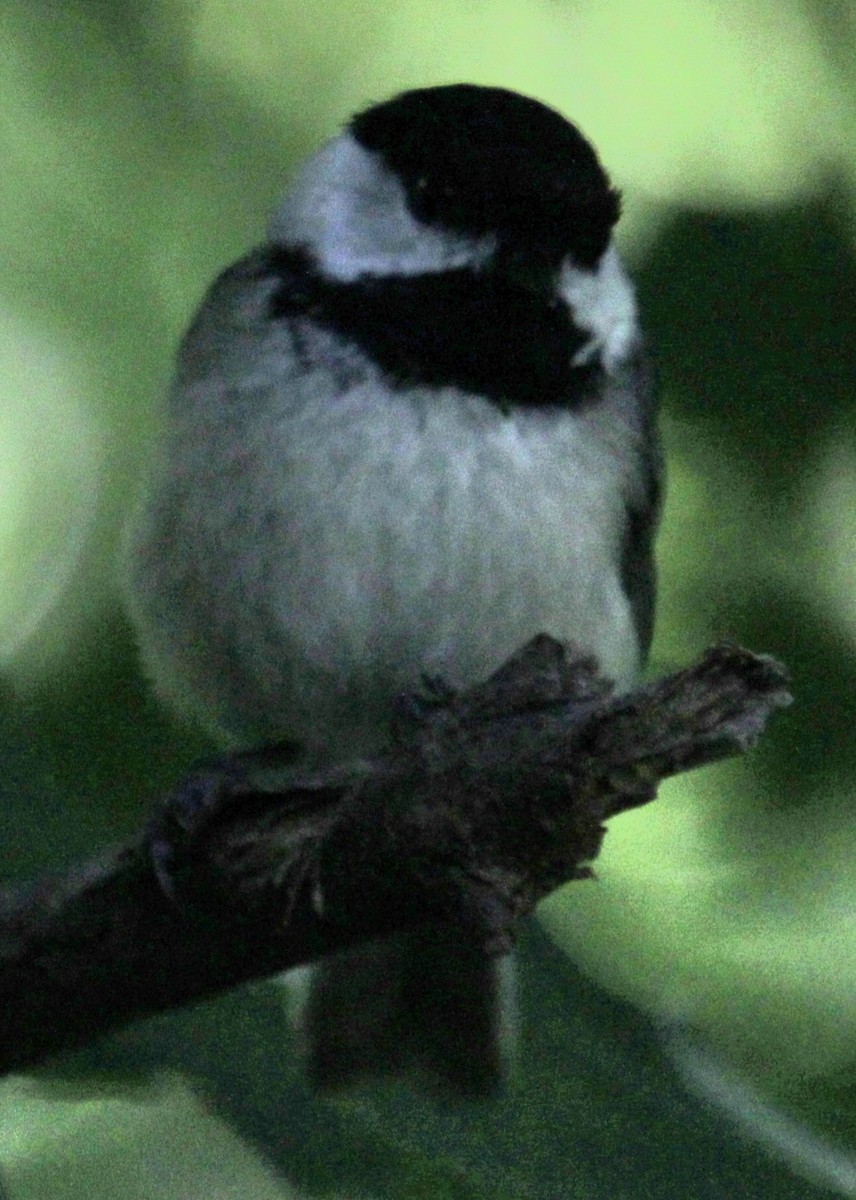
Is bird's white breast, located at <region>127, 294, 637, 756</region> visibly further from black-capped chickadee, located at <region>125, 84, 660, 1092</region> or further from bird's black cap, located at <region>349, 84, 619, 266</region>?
bird's black cap, located at <region>349, 84, 619, 266</region>

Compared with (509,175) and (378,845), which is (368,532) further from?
(378,845)

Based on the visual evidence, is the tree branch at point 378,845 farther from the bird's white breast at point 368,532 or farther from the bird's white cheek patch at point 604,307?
the bird's white cheek patch at point 604,307

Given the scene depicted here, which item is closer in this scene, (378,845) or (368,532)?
(378,845)

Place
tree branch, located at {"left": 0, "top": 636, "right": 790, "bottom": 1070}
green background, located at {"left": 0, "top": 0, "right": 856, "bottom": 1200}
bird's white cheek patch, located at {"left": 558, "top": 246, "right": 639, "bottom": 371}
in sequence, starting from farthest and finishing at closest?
bird's white cheek patch, located at {"left": 558, "top": 246, "right": 639, "bottom": 371}
green background, located at {"left": 0, "top": 0, "right": 856, "bottom": 1200}
tree branch, located at {"left": 0, "top": 636, "right": 790, "bottom": 1070}

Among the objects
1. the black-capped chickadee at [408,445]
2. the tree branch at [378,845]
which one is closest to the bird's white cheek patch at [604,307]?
the black-capped chickadee at [408,445]

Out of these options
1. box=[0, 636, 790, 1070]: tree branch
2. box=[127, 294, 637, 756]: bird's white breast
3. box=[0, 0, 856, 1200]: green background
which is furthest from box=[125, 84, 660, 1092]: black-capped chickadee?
box=[0, 636, 790, 1070]: tree branch

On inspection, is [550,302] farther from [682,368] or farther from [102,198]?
[102,198]

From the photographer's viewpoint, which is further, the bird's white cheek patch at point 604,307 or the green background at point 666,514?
the bird's white cheek patch at point 604,307

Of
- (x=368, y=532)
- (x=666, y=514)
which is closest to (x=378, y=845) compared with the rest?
(x=368, y=532)
